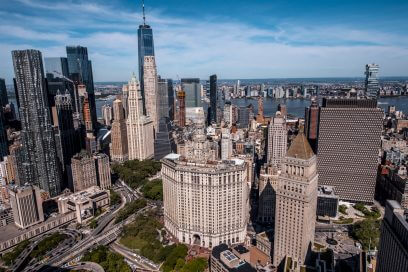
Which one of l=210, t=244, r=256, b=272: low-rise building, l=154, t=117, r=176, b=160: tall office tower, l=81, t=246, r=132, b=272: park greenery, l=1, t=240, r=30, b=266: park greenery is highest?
l=154, t=117, r=176, b=160: tall office tower

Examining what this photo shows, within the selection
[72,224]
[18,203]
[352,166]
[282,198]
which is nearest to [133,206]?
[72,224]

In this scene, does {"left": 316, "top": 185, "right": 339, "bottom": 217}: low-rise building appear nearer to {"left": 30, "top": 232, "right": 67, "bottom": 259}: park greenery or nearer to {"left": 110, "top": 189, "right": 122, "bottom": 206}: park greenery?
{"left": 110, "top": 189, "right": 122, "bottom": 206}: park greenery

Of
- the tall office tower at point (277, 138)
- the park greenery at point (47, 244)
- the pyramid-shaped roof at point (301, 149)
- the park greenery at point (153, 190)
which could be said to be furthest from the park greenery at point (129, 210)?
the pyramid-shaped roof at point (301, 149)

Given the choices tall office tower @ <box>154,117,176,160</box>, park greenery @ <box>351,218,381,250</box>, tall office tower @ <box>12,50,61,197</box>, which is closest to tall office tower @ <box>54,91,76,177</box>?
tall office tower @ <box>12,50,61,197</box>

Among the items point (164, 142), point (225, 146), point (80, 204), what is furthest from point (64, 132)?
point (225, 146)

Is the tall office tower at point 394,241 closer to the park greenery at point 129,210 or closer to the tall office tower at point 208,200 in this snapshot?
the tall office tower at point 208,200

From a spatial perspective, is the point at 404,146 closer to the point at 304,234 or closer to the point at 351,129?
the point at 351,129

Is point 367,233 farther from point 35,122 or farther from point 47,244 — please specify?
point 35,122
